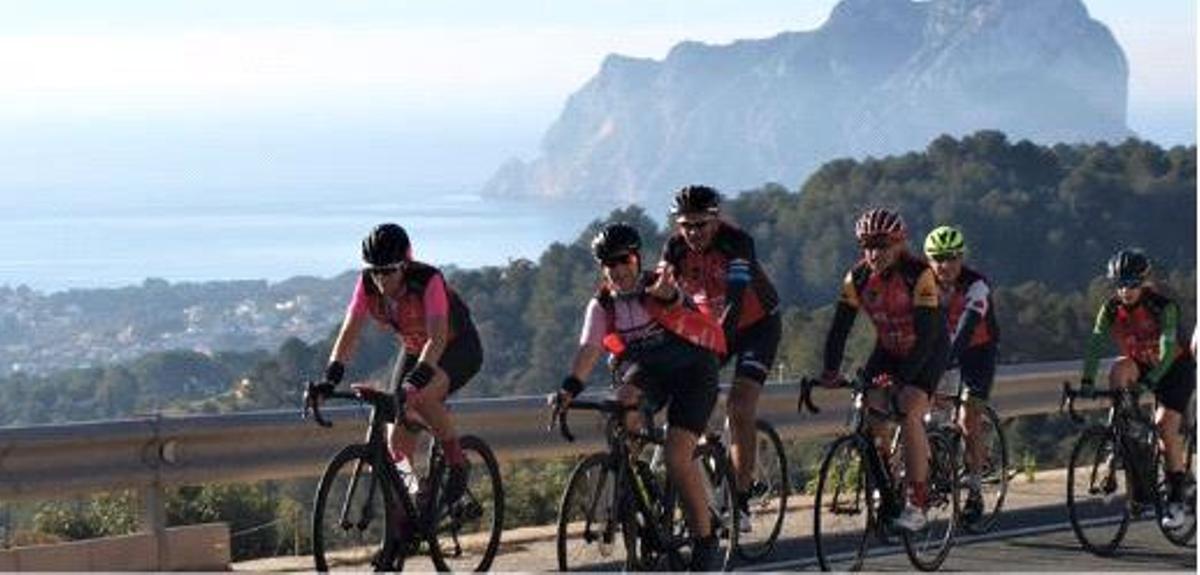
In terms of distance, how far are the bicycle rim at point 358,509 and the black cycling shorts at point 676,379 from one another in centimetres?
119

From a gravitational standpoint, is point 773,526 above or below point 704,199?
below

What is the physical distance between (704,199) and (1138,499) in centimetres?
307

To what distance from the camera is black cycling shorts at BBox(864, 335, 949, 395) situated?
38.3 ft

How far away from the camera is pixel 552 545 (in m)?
12.4

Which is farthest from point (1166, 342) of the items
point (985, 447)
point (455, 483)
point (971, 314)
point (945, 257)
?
point (455, 483)

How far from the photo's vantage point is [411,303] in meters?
10.4

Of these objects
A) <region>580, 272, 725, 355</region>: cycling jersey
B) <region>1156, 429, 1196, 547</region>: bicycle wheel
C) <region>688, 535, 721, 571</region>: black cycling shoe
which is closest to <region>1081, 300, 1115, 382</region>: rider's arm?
<region>1156, 429, 1196, 547</region>: bicycle wheel

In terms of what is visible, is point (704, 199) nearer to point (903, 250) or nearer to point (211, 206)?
point (903, 250)

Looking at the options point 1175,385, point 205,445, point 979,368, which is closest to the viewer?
point 205,445

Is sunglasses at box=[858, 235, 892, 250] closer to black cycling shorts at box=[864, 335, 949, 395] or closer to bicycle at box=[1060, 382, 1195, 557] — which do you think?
black cycling shorts at box=[864, 335, 949, 395]

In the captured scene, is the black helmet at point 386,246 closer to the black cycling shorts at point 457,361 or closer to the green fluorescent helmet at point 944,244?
the black cycling shorts at point 457,361

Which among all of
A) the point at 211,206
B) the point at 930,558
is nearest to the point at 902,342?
the point at 930,558

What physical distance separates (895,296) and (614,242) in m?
2.13

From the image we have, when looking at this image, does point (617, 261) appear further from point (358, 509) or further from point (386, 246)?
point (358, 509)
